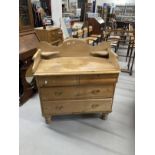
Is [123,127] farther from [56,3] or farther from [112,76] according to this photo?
[56,3]

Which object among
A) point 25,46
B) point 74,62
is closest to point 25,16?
point 25,46

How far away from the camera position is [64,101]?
71.1 inches

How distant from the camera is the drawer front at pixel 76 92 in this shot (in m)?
1.73

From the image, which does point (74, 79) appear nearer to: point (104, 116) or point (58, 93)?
point (58, 93)

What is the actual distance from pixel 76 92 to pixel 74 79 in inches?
7.0

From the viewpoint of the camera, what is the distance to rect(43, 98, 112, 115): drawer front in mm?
1813

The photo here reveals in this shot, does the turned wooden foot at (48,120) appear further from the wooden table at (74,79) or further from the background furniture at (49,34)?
the background furniture at (49,34)

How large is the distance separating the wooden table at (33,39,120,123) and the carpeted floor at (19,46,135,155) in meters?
0.16

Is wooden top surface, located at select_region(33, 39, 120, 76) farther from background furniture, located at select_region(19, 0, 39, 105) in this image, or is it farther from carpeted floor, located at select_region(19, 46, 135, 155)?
carpeted floor, located at select_region(19, 46, 135, 155)

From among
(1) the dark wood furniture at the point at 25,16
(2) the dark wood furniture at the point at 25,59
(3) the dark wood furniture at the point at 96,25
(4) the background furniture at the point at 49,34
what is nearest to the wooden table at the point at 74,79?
(2) the dark wood furniture at the point at 25,59

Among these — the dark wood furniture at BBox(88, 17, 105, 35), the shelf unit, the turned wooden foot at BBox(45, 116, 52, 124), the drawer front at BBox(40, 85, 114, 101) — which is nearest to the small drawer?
the drawer front at BBox(40, 85, 114, 101)
